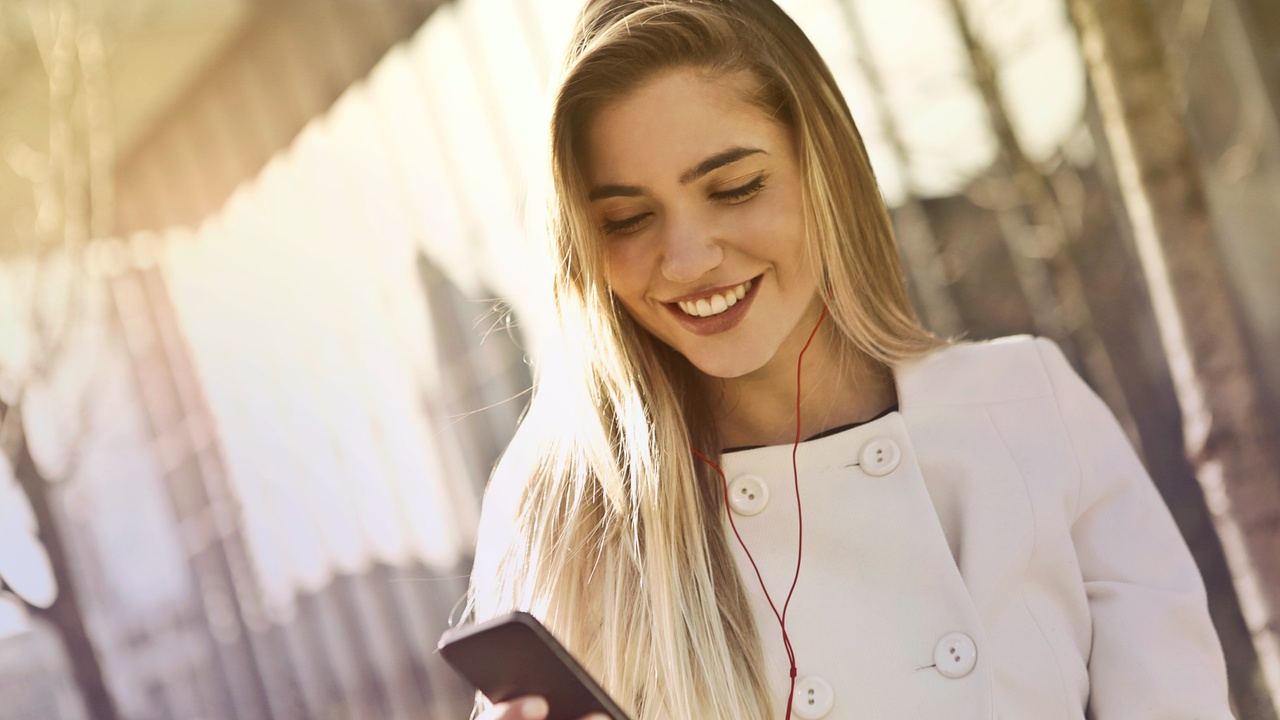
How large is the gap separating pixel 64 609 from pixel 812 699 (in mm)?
2430

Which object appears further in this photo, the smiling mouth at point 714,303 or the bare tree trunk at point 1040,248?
the bare tree trunk at point 1040,248

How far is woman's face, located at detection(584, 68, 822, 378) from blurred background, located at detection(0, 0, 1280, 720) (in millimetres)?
136

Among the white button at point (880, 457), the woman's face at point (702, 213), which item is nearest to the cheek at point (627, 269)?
the woman's face at point (702, 213)

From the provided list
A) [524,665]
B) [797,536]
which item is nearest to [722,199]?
[797,536]

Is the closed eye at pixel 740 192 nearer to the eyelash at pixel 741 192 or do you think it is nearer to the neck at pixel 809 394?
the eyelash at pixel 741 192

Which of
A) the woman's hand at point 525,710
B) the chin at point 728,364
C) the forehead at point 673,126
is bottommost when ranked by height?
the woman's hand at point 525,710

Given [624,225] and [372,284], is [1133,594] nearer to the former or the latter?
[624,225]

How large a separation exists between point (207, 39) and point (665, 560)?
3220 mm

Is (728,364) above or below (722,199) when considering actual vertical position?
below

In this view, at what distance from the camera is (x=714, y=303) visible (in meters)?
1.23

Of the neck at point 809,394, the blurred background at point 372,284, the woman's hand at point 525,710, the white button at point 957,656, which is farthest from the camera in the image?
the blurred background at point 372,284

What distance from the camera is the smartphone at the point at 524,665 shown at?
94 cm

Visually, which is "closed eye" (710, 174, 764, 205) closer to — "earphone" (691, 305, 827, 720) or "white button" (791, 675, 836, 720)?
"earphone" (691, 305, 827, 720)

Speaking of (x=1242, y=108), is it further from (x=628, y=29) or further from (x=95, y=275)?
(x=95, y=275)
